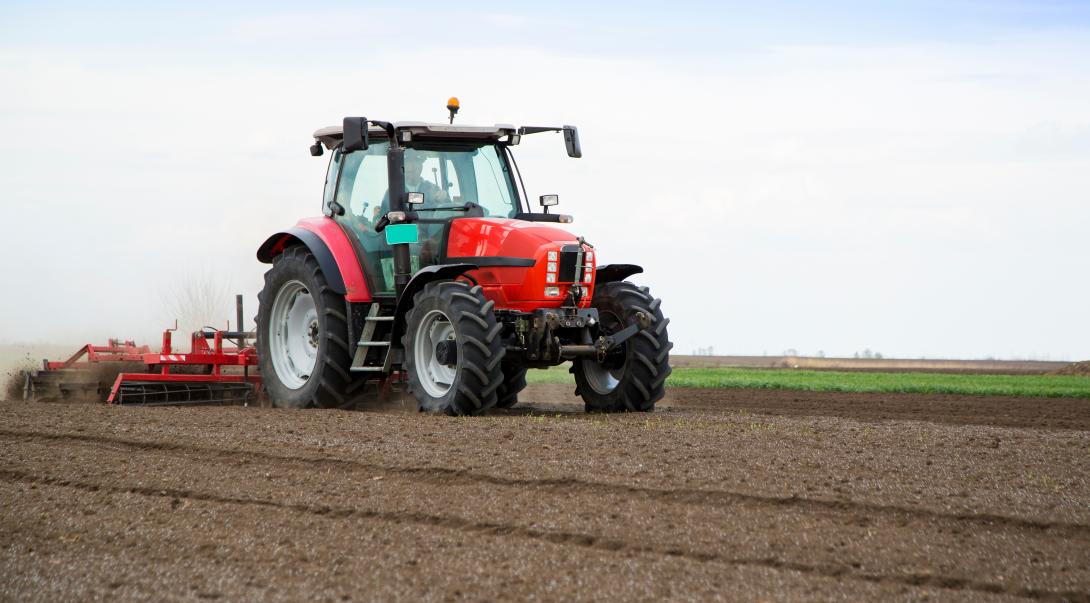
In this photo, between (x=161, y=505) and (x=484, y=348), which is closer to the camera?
(x=161, y=505)

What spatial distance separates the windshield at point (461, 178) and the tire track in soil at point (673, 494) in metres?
3.78

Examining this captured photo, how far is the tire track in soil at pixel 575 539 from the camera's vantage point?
4801 mm

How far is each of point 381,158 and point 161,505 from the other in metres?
5.43

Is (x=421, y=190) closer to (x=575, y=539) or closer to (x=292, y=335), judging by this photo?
(x=292, y=335)

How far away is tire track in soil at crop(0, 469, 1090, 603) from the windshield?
4.79 meters

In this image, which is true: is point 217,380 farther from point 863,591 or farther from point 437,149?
point 863,591

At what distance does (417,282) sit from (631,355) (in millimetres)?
2139

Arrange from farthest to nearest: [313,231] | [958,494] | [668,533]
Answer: [313,231] < [958,494] < [668,533]

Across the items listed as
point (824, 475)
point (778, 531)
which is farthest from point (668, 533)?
point (824, 475)

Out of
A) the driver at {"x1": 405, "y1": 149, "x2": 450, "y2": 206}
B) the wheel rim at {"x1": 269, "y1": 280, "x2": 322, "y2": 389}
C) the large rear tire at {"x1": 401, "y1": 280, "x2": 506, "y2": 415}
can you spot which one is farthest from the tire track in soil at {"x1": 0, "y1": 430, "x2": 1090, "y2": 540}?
the wheel rim at {"x1": 269, "y1": 280, "x2": 322, "y2": 389}

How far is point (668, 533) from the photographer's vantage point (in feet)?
18.6

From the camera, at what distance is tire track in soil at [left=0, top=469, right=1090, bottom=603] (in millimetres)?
4801

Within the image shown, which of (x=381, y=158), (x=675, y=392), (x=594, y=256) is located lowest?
(x=675, y=392)

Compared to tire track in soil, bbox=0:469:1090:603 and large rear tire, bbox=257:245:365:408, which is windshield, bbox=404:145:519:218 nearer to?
large rear tire, bbox=257:245:365:408
